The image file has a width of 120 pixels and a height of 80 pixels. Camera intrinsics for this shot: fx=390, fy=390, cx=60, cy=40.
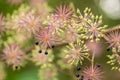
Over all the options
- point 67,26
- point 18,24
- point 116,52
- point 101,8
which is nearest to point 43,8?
point 18,24

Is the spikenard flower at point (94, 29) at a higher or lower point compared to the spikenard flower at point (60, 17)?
lower

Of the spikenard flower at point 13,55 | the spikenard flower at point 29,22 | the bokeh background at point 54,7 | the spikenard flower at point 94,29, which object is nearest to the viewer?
the spikenard flower at point 94,29

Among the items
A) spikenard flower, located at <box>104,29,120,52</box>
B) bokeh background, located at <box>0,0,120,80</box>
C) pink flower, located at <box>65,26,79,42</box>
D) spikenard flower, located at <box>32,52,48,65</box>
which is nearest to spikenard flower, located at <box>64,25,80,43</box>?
pink flower, located at <box>65,26,79,42</box>

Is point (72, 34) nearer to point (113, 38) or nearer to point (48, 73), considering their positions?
point (113, 38)

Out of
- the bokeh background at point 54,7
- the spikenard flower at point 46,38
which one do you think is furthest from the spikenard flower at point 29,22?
the bokeh background at point 54,7

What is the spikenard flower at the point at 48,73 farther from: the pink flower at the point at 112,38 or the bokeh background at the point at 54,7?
the pink flower at the point at 112,38

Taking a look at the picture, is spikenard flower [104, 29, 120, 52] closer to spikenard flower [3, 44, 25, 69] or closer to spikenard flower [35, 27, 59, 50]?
spikenard flower [35, 27, 59, 50]

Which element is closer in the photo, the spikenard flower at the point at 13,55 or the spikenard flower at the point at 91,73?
the spikenard flower at the point at 91,73
